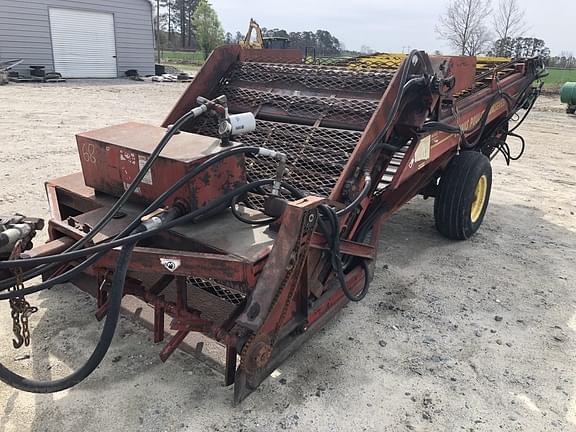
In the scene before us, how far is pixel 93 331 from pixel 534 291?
10.5 feet

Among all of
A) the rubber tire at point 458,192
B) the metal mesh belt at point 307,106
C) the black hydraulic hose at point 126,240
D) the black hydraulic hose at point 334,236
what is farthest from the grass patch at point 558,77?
the black hydraulic hose at point 126,240

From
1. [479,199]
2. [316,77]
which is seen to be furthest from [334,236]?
[479,199]

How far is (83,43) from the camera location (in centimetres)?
1884

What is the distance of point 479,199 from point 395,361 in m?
2.50

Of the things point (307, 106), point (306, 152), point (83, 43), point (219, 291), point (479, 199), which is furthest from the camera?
point (83, 43)

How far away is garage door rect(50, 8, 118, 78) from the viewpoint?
18.2 metres

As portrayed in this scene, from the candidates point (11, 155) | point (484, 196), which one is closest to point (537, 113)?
point (484, 196)

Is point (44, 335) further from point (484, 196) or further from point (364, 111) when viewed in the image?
point (484, 196)

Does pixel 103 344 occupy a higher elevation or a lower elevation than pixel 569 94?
lower

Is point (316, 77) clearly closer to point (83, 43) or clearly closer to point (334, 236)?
point (334, 236)

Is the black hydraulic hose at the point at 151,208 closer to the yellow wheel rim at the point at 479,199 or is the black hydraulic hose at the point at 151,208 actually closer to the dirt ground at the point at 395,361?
the dirt ground at the point at 395,361

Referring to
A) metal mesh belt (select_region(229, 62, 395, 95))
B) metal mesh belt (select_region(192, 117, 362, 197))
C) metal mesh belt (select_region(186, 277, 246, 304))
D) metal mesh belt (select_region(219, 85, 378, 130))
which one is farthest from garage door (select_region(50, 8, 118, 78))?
metal mesh belt (select_region(186, 277, 246, 304))

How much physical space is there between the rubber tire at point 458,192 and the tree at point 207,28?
32.0 meters

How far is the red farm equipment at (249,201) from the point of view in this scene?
7.60 ft
